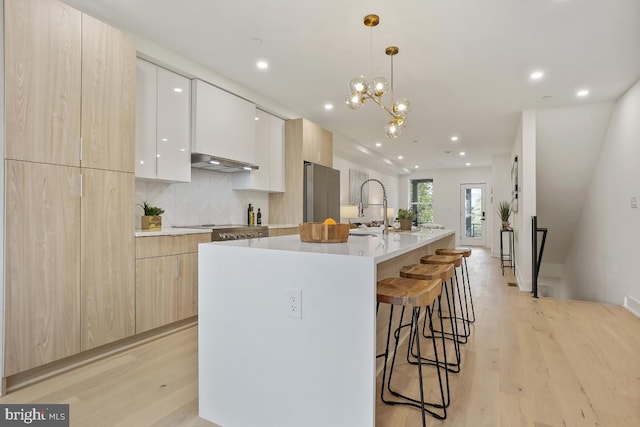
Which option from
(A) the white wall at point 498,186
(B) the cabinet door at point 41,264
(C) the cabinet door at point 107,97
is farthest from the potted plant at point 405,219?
(A) the white wall at point 498,186

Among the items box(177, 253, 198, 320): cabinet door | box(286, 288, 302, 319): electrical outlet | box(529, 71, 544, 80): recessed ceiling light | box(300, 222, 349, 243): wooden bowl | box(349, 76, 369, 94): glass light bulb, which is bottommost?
box(177, 253, 198, 320): cabinet door

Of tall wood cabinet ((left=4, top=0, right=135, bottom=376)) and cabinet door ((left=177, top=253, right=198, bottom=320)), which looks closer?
tall wood cabinet ((left=4, top=0, right=135, bottom=376))

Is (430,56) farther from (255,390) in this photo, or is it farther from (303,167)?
(255,390)

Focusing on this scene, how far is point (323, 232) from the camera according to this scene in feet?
6.07

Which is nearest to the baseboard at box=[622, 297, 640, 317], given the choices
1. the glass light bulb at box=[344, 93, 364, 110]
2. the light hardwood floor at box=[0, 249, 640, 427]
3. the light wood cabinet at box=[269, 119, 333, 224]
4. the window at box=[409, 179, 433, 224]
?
the light hardwood floor at box=[0, 249, 640, 427]

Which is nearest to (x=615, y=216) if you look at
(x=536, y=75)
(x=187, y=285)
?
(x=536, y=75)

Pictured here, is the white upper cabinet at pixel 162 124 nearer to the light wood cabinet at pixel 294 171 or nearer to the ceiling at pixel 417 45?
the ceiling at pixel 417 45

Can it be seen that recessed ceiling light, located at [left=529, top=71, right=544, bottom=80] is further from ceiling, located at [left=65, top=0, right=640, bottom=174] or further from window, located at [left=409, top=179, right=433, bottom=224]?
window, located at [left=409, top=179, right=433, bottom=224]

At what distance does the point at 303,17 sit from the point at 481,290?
4.10 metres

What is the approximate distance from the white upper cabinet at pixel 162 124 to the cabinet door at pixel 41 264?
0.80 meters

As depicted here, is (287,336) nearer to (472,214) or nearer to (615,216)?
(615,216)

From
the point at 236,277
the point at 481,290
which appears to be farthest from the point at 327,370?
the point at 481,290

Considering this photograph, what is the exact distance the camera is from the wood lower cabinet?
270 cm

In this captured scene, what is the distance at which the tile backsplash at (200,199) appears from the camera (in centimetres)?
335
